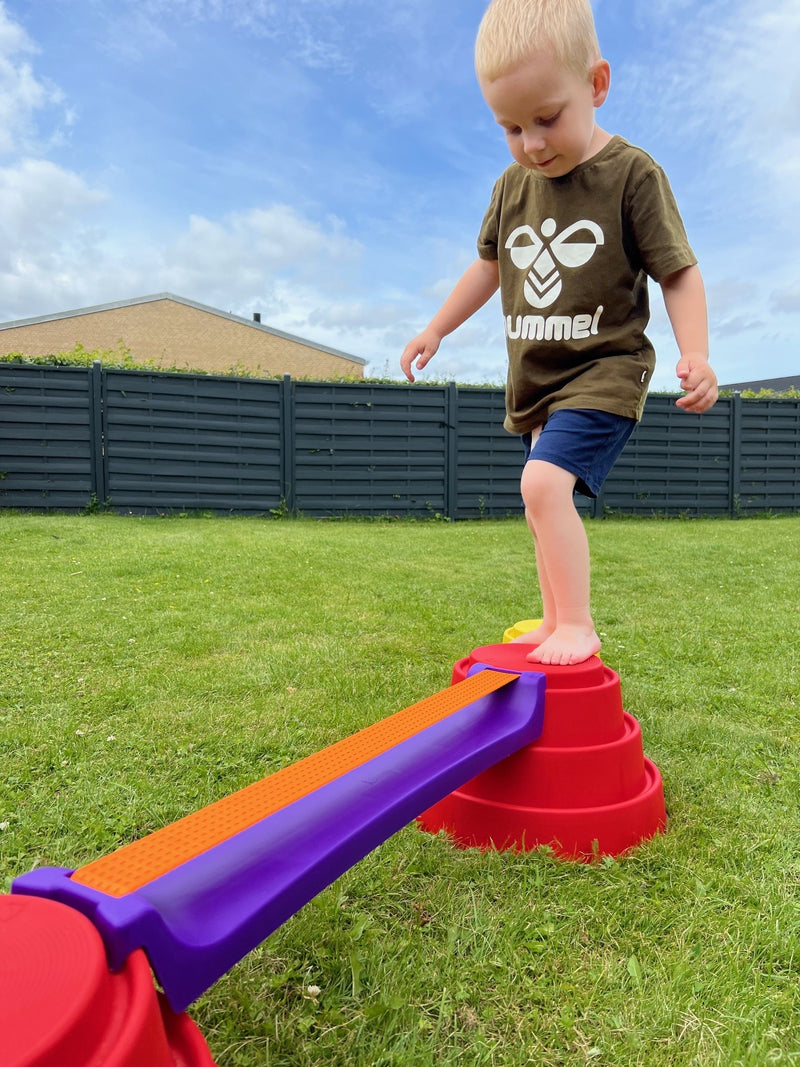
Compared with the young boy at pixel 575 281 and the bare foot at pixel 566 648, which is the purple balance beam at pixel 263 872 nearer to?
the bare foot at pixel 566 648

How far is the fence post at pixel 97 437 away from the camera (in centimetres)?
913

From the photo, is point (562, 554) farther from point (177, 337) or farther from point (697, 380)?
point (177, 337)

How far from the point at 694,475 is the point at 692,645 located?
9.26 metres

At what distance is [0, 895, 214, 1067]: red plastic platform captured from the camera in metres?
0.56

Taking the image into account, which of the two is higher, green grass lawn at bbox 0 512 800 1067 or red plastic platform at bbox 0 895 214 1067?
red plastic platform at bbox 0 895 214 1067

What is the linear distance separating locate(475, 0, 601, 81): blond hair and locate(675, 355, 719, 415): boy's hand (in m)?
0.68

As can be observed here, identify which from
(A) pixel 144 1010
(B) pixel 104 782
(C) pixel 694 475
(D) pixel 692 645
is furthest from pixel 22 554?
(C) pixel 694 475

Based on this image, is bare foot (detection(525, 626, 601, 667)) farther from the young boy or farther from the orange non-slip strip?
the orange non-slip strip

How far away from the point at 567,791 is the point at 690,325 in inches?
44.3

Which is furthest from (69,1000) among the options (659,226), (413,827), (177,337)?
(177,337)

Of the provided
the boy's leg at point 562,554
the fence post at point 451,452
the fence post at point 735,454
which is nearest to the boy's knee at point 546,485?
the boy's leg at point 562,554

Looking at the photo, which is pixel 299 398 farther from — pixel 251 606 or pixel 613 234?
pixel 613 234

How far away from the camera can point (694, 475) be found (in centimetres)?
1173

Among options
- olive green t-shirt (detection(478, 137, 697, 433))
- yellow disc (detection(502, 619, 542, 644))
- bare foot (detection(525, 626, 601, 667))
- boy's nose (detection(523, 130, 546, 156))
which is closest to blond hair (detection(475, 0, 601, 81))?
boy's nose (detection(523, 130, 546, 156))
